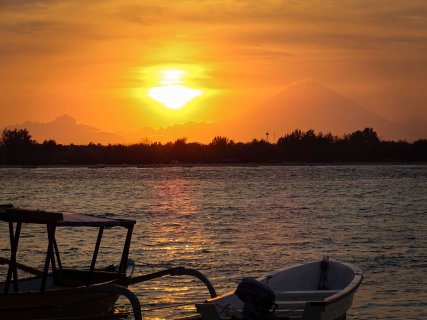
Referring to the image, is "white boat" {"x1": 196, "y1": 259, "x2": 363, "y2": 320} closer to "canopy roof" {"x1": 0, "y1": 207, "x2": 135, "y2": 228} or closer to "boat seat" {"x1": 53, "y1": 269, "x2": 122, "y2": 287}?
"canopy roof" {"x1": 0, "y1": 207, "x2": 135, "y2": 228}

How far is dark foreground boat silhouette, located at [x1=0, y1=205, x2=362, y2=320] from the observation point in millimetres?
18875

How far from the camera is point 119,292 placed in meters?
19.8

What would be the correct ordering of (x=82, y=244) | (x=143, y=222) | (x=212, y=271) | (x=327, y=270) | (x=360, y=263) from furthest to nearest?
(x=143, y=222), (x=82, y=244), (x=360, y=263), (x=212, y=271), (x=327, y=270)

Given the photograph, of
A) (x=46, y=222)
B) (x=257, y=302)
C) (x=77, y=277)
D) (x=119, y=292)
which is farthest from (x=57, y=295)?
(x=257, y=302)

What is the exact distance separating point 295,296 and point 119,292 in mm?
5212

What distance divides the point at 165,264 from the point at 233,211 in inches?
1444

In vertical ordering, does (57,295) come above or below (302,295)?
above

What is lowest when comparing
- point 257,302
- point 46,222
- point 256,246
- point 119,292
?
point 256,246

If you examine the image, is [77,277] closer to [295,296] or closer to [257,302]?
[295,296]

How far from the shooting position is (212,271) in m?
33.5

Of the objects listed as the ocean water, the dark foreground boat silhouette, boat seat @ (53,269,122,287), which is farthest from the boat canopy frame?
the ocean water

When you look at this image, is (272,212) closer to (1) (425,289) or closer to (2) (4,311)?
(1) (425,289)

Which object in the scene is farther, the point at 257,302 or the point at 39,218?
the point at 39,218

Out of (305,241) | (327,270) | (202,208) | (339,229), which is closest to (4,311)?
(327,270)
